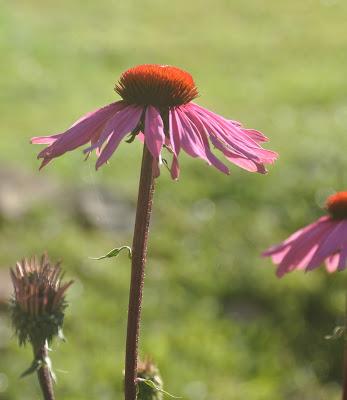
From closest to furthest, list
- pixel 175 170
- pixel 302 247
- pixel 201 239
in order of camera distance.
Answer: pixel 175 170, pixel 302 247, pixel 201 239

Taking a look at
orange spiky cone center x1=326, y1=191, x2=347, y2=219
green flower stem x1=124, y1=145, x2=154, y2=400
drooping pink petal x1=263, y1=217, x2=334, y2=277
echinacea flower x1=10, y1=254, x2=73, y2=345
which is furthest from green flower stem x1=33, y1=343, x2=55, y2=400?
orange spiky cone center x1=326, y1=191, x2=347, y2=219

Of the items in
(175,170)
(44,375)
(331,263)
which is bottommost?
(44,375)

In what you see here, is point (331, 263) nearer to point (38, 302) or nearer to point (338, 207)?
point (338, 207)

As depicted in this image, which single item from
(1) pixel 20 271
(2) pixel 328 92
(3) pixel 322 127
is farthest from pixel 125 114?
(2) pixel 328 92

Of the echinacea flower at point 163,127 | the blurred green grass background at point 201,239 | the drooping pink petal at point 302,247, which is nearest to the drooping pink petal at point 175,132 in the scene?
the echinacea flower at point 163,127

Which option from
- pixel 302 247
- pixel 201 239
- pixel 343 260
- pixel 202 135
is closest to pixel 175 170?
pixel 202 135

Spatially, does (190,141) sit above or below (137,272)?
above

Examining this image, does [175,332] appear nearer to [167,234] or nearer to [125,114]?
[167,234]
